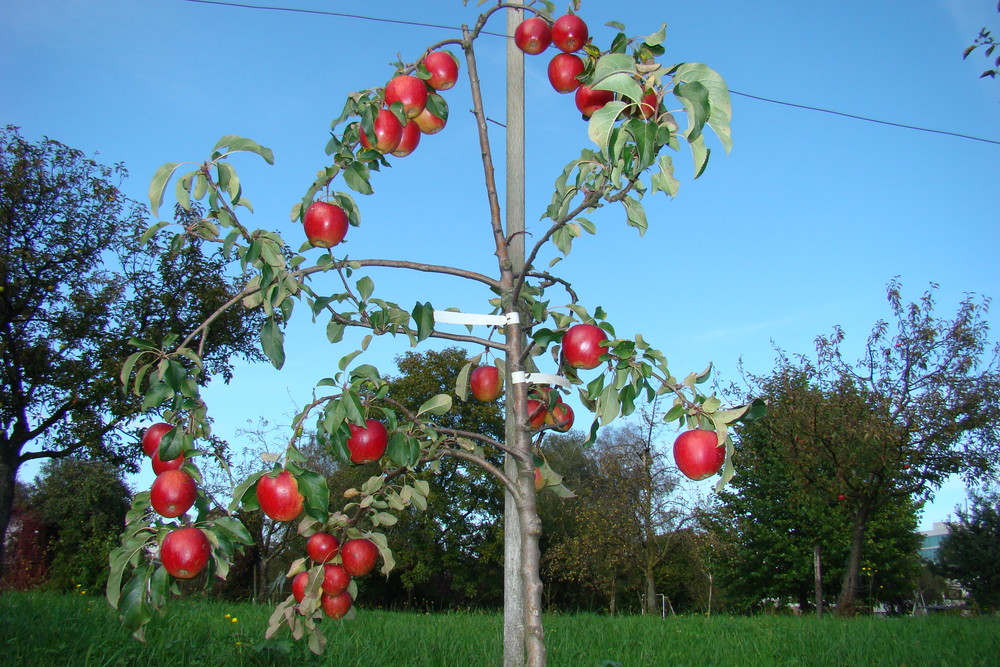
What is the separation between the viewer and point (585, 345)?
1.53 metres

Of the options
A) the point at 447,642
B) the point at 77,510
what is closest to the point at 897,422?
the point at 447,642

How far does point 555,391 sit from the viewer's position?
6.13 feet

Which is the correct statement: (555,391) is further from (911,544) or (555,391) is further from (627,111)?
(911,544)

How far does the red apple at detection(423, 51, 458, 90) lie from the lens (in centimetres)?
173

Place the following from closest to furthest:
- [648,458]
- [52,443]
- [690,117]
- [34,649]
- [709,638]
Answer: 1. [690,117]
2. [34,649]
3. [709,638]
4. [52,443]
5. [648,458]

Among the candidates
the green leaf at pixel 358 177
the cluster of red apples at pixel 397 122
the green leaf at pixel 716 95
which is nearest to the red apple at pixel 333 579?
the cluster of red apples at pixel 397 122

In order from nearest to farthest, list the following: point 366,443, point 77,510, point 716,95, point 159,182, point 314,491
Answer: point 716,95 < point 314,491 < point 159,182 < point 366,443 < point 77,510

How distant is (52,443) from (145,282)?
314cm

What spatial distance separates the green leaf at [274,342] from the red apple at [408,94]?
570 mm

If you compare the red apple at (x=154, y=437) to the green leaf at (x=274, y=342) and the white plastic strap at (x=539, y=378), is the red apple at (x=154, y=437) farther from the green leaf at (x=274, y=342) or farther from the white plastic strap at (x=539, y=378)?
the white plastic strap at (x=539, y=378)

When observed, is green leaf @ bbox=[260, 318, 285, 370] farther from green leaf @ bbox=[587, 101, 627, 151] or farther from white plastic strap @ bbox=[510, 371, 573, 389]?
green leaf @ bbox=[587, 101, 627, 151]

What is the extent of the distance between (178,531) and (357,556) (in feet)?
1.92

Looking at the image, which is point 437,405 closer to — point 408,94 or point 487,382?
point 487,382

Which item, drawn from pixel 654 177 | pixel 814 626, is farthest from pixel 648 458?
pixel 654 177
